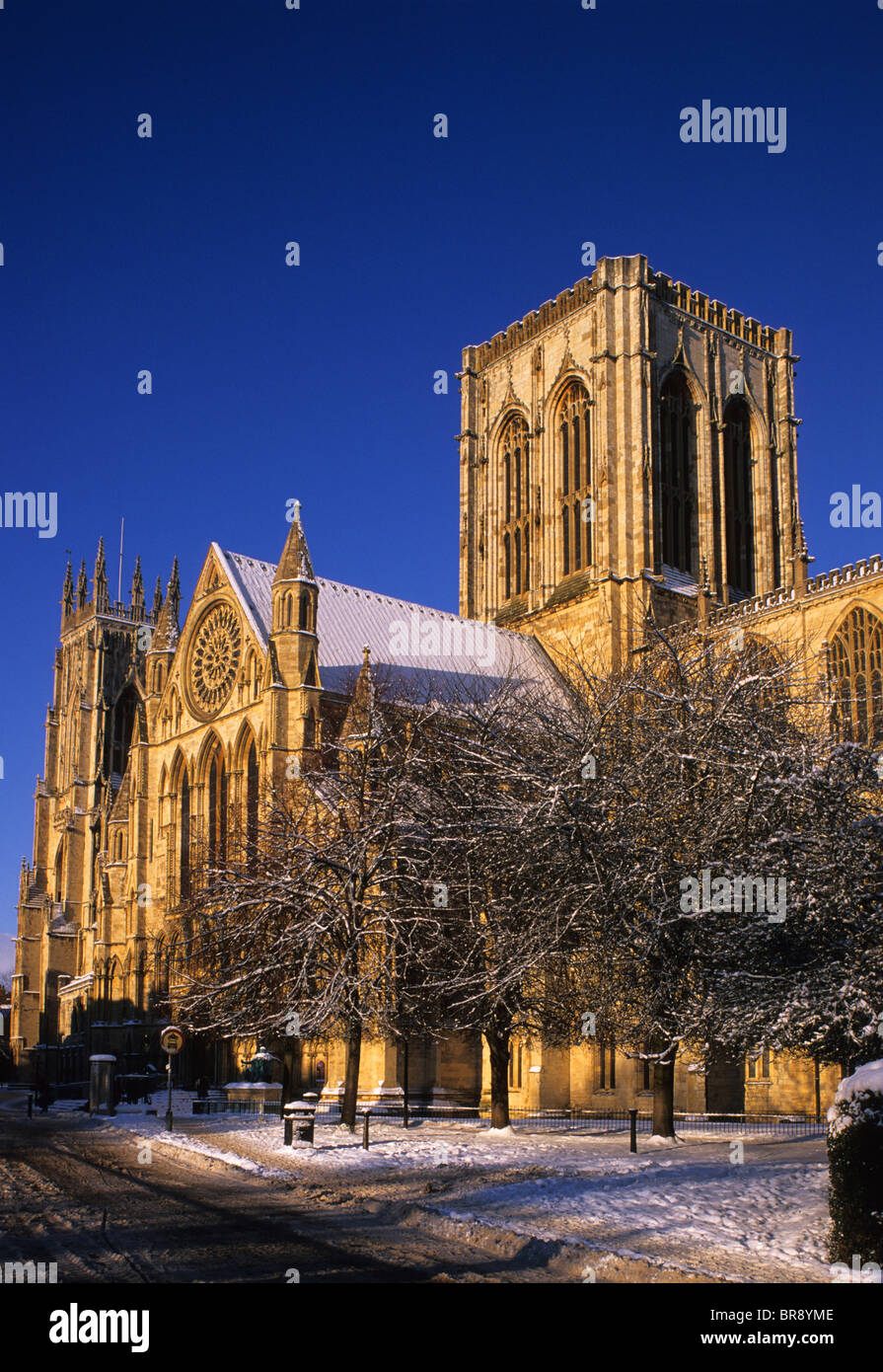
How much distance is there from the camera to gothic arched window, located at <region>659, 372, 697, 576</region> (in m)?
51.6

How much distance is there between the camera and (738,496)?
5516 cm

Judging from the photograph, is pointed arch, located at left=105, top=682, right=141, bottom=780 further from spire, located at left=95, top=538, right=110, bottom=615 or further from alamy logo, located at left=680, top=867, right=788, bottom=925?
alamy logo, located at left=680, top=867, right=788, bottom=925

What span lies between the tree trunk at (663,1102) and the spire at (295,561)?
23393mm

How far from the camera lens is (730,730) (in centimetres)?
1839

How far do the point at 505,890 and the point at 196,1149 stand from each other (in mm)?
6635

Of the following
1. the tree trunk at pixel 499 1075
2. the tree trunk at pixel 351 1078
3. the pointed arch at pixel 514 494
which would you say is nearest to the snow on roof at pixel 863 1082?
the tree trunk at pixel 499 1075

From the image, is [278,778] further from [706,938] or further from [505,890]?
[706,938]

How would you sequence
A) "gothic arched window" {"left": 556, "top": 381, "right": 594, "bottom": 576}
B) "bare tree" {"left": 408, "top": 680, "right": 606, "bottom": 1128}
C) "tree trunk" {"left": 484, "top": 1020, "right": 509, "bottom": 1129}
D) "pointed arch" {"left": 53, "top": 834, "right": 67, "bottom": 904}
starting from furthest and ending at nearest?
"pointed arch" {"left": 53, "top": 834, "right": 67, "bottom": 904} < "gothic arched window" {"left": 556, "top": 381, "right": 594, "bottom": 576} < "tree trunk" {"left": 484, "top": 1020, "right": 509, "bottom": 1129} < "bare tree" {"left": 408, "top": 680, "right": 606, "bottom": 1128}

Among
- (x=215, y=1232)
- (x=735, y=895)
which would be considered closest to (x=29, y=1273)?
(x=215, y=1232)

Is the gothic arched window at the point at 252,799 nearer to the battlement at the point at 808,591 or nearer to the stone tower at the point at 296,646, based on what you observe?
the stone tower at the point at 296,646

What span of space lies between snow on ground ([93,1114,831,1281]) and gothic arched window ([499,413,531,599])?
33.4 m

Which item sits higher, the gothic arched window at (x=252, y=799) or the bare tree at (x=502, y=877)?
the gothic arched window at (x=252, y=799)

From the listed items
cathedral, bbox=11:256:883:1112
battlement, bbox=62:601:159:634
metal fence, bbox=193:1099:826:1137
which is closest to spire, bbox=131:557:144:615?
battlement, bbox=62:601:159:634

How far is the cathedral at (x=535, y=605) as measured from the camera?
37.0m
